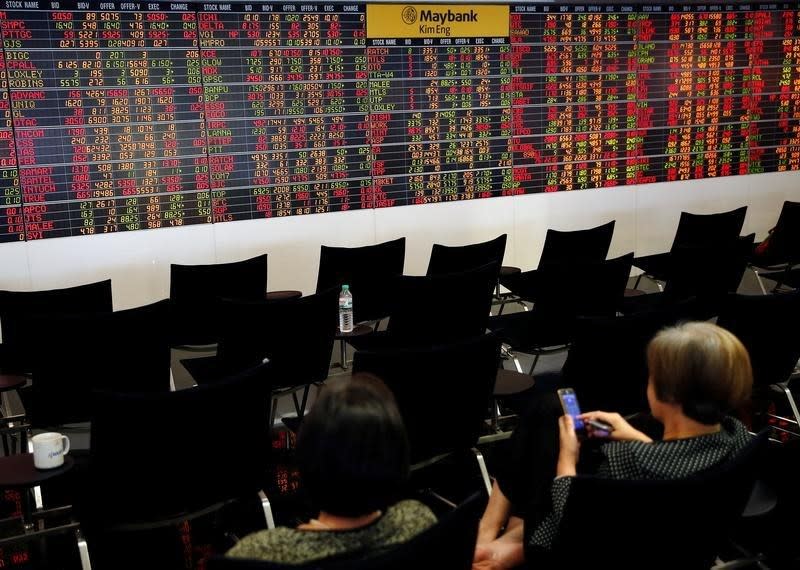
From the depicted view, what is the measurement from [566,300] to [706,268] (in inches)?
36.4

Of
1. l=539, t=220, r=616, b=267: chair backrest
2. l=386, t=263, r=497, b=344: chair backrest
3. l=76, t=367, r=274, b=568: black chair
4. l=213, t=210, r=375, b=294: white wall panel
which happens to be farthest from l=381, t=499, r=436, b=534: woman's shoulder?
l=213, t=210, r=375, b=294: white wall panel

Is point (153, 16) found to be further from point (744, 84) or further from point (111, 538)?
point (744, 84)

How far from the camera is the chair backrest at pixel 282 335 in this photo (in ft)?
13.6

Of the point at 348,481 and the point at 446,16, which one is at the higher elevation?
the point at 446,16

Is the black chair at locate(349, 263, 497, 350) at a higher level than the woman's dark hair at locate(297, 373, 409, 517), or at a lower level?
lower

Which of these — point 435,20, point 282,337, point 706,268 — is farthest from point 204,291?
point 435,20

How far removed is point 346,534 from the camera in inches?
72.4

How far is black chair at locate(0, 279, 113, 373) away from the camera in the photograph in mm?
4508

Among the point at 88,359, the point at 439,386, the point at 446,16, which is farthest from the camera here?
the point at 446,16

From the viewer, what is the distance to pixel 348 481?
6.00ft

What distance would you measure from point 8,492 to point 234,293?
1.57 meters

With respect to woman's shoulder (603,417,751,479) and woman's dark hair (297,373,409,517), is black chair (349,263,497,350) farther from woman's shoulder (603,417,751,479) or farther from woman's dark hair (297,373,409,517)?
woman's dark hair (297,373,409,517)

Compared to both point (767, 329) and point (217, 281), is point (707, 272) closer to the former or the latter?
point (767, 329)

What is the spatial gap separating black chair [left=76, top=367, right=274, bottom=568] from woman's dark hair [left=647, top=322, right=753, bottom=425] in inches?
51.0
